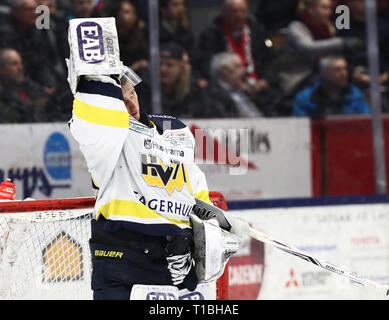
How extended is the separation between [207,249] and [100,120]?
0.57m

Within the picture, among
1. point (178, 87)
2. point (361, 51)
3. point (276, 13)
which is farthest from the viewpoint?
point (361, 51)

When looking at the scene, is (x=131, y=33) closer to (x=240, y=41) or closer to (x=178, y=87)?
(x=178, y=87)

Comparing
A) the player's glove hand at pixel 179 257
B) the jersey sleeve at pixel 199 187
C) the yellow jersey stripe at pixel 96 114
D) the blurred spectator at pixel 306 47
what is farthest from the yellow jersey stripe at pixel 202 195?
the blurred spectator at pixel 306 47

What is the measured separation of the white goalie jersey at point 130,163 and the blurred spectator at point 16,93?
6.13 feet

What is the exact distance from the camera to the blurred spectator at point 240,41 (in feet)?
15.5

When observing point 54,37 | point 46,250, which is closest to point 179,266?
point 46,250

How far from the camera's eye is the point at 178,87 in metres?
4.60

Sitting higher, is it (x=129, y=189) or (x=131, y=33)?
(x=131, y=33)

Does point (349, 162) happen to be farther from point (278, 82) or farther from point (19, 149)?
point (19, 149)

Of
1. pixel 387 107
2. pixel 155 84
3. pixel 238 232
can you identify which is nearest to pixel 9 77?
pixel 155 84

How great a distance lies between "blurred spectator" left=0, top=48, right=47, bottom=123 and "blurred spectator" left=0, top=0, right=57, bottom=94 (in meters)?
0.04

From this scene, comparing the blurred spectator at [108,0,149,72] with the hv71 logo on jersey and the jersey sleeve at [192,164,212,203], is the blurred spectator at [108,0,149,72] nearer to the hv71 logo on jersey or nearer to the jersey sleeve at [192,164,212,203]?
the jersey sleeve at [192,164,212,203]

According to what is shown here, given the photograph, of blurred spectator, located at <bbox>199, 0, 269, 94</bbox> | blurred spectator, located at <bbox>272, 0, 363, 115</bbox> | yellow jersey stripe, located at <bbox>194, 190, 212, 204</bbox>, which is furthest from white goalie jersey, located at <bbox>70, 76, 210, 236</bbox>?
blurred spectator, located at <bbox>272, 0, 363, 115</bbox>
